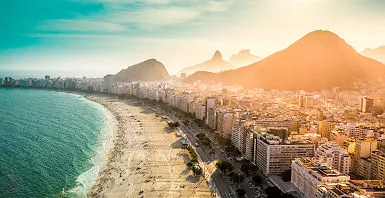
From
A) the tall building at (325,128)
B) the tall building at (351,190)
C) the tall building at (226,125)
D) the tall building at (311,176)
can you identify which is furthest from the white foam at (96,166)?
the tall building at (325,128)

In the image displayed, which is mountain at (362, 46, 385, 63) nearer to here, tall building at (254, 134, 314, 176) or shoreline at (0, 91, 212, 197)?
shoreline at (0, 91, 212, 197)

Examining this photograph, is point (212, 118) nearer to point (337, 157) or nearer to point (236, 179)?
point (236, 179)

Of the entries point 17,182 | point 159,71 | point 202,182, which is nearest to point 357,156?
point 202,182

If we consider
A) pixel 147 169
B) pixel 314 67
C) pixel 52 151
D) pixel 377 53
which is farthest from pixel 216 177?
pixel 377 53

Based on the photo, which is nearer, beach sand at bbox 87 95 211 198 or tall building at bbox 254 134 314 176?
beach sand at bbox 87 95 211 198

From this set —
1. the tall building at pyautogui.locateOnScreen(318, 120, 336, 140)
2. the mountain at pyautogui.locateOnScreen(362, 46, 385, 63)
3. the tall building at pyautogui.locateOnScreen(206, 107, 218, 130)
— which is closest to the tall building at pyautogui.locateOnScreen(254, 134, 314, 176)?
the tall building at pyautogui.locateOnScreen(318, 120, 336, 140)

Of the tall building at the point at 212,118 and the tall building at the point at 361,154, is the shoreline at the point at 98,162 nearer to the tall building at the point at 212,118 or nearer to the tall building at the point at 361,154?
the tall building at the point at 212,118
